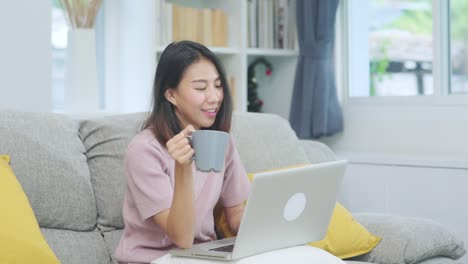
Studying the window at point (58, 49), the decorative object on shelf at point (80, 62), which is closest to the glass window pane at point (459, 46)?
the decorative object on shelf at point (80, 62)

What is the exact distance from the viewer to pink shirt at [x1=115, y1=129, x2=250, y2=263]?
1910 mm

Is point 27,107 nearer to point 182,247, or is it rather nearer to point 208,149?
point 182,247

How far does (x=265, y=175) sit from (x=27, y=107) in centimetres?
144

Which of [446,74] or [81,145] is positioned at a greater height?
[446,74]

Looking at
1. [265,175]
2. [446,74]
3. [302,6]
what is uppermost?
[302,6]

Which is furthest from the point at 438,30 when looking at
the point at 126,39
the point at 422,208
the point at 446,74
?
the point at 126,39

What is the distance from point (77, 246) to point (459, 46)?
225 centimetres

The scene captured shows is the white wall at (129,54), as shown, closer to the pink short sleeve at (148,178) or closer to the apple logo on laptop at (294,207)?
the pink short sleeve at (148,178)

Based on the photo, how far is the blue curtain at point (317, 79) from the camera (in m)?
4.02

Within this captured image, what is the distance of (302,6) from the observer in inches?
163

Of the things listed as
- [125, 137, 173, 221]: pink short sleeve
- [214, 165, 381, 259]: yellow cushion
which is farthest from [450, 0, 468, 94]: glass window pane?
[125, 137, 173, 221]: pink short sleeve

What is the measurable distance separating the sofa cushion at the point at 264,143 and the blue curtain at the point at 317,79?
1.14 meters

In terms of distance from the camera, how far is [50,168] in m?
2.22

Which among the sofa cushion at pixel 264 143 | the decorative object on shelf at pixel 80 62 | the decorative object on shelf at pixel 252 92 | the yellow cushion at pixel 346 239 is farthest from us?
the decorative object on shelf at pixel 252 92
